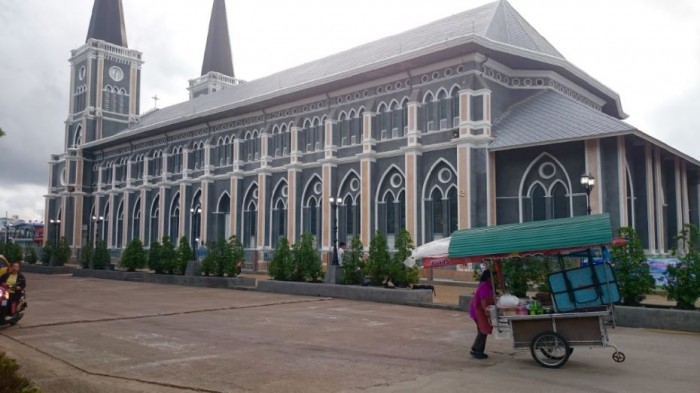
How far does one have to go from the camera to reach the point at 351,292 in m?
19.0

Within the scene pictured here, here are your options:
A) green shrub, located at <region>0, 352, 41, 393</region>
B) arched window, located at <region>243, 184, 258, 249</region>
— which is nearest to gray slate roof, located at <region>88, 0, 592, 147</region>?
arched window, located at <region>243, 184, 258, 249</region>

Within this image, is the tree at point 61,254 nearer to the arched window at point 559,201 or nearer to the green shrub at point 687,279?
the arched window at point 559,201

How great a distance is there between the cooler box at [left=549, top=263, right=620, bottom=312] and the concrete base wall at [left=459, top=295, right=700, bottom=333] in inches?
169

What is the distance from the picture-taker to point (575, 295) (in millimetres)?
9102

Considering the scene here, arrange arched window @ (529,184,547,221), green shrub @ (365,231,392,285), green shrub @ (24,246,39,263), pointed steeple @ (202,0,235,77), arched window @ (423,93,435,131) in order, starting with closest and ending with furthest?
green shrub @ (365,231,392,285) → arched window @ (529,184,547,221) → arched window @ (423,93,435,131) → green shrub @ (24,246,39,263) → pointed steeple @ (202,0,235,77)

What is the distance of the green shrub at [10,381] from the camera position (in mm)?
4023

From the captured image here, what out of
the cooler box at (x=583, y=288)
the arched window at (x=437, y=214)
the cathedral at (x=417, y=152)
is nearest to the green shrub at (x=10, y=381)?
the cooler box at (x=583, y=288)

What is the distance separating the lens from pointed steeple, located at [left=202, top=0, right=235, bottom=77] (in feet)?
201

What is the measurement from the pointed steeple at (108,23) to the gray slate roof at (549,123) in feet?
150

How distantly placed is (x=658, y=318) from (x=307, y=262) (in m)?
12.1

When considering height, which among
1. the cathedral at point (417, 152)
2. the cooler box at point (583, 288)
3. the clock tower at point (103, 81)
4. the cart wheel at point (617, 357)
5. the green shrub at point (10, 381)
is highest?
the clock tower at point (103, 81)

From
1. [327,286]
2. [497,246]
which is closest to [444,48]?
[327,286]

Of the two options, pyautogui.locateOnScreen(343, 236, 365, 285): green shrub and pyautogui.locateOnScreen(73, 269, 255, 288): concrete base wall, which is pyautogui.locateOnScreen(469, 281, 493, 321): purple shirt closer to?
pyautogui.locateOnScreen(343, 236, 365, 285): green shrub

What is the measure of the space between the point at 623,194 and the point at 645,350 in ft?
48.4
